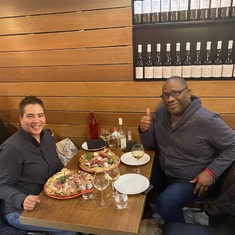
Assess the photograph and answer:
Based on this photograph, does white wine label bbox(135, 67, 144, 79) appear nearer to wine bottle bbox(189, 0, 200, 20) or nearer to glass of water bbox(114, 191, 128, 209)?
wine bottle bbox(189, 0, 200, 20)

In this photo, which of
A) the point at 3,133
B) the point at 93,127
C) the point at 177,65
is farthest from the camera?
the point at 3,133

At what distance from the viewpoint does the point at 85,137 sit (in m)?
2.43

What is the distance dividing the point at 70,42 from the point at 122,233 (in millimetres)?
1714

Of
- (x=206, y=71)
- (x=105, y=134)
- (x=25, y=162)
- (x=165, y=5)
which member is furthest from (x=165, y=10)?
(x=25, y=162)

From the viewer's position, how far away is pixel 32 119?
5.01 ft

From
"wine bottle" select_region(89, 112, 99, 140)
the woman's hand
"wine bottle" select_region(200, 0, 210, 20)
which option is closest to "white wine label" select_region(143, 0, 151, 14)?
"wine bottle" select_region(200, 0, 210, 20)

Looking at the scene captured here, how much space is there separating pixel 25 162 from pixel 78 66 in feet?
3.55

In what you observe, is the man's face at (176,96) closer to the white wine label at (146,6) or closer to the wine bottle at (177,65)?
the wine bottle at (177,65)

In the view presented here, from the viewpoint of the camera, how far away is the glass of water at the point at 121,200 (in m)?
1.23

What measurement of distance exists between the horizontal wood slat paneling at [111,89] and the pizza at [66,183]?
95cm

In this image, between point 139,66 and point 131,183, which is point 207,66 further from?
point 131,183

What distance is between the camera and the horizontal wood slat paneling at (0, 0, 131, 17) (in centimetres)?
A: 194

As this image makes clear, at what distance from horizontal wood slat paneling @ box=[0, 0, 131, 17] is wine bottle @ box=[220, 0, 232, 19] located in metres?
0.74

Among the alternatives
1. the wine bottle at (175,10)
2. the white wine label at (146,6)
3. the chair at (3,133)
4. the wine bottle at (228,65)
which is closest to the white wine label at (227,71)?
the wine bottle at (228,65)
